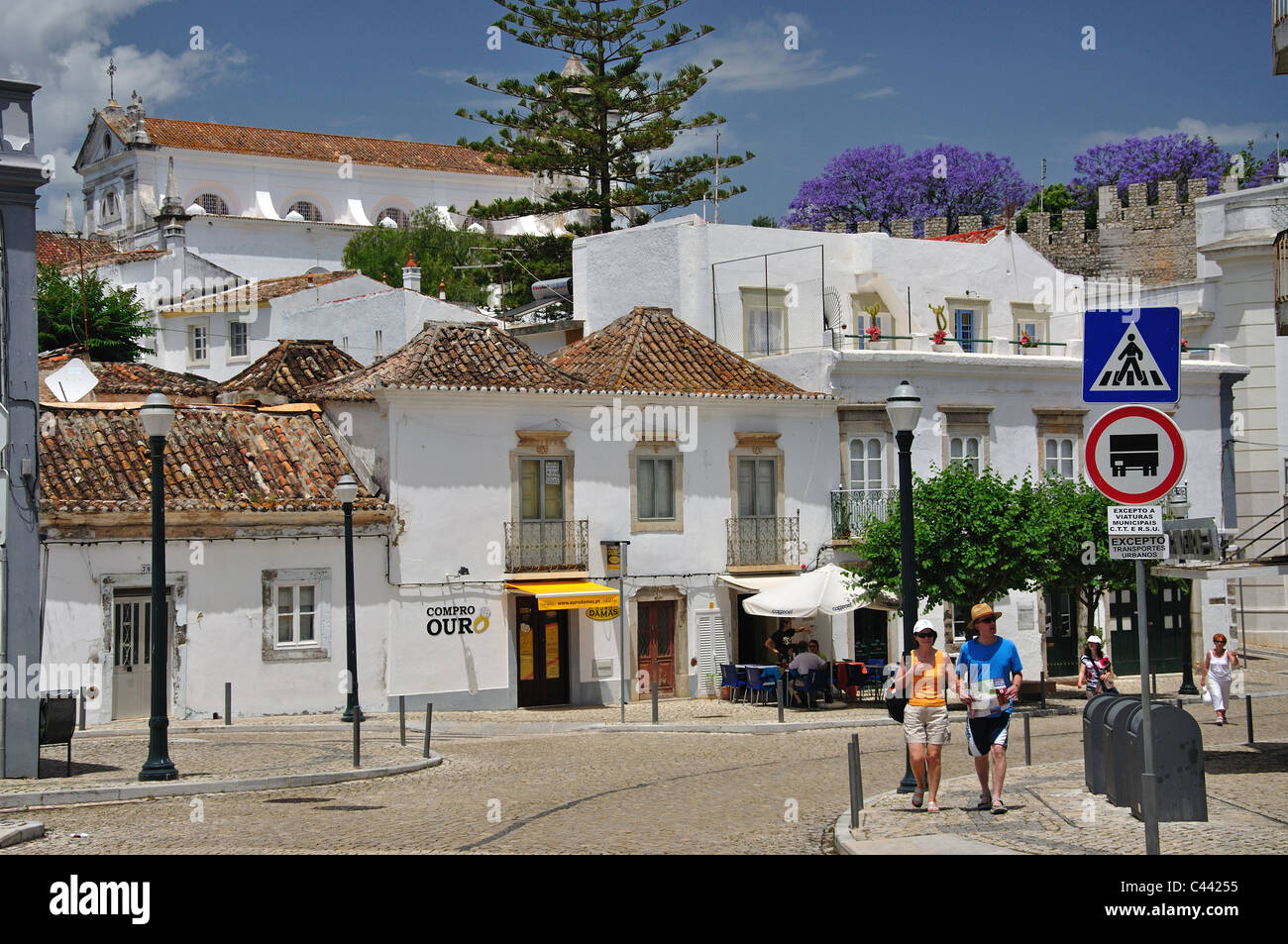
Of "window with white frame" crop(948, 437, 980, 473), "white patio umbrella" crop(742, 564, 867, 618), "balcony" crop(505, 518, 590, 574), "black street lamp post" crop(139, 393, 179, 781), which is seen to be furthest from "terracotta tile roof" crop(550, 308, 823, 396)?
"black street lamp post" crop(139, 393, 179, 781)

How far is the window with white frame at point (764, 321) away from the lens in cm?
3600

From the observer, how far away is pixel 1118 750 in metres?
13.3

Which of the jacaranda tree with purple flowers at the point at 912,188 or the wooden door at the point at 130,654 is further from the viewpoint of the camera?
the jacaranda tree with purple flowers at the point at 912,188

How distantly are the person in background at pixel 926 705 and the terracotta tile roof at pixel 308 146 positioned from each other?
69.9 meters

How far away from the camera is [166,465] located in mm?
27047

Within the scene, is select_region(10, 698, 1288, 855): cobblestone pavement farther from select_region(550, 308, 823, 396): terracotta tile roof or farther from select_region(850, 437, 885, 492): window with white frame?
select_region(850, 437, 885, 492): window with white frame

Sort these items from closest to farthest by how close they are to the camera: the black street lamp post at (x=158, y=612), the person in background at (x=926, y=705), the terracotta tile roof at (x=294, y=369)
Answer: the person in background at (x=926, y=705) < the black street lamp post at (x=158, y=612) < the terracotta tile roof at (x=294, y=369)

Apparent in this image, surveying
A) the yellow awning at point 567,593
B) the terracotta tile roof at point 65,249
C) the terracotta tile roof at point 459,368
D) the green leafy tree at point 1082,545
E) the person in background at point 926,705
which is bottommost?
the person in background at point 926,705

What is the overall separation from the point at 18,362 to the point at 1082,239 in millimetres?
52972

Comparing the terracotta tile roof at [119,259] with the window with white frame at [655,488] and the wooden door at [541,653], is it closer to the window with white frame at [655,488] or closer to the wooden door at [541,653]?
the window with white frame at [655,488]

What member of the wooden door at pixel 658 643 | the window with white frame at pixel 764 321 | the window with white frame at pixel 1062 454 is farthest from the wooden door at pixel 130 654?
the window with white frame at pixel 1062 454

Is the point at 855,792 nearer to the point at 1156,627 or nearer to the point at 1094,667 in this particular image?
the point at 1094,667

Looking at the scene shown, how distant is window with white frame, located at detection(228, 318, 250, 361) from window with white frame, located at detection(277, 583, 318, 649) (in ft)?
87.6

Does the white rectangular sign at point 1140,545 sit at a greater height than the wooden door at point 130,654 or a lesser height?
greater
